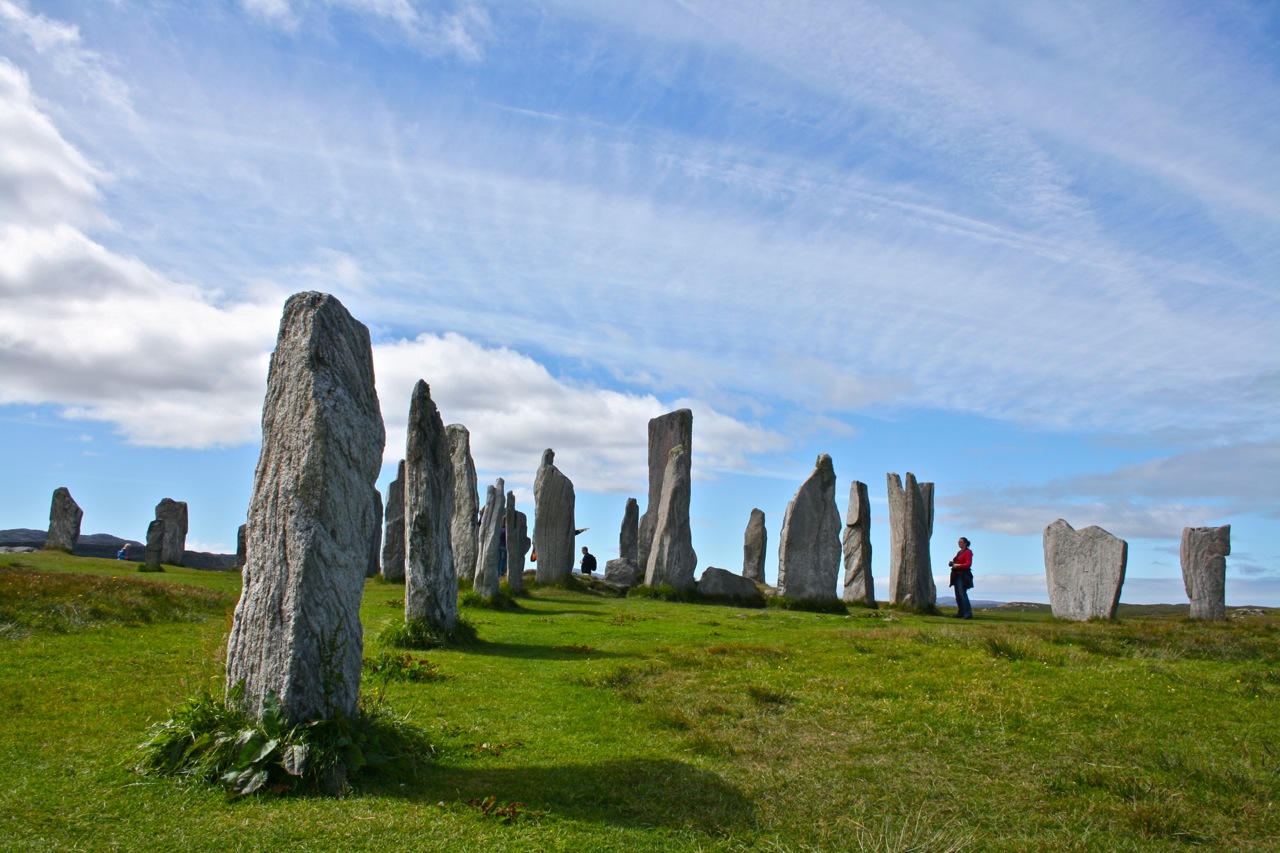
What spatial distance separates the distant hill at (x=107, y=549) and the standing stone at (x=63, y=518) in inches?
38.2

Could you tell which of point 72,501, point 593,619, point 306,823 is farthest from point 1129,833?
point 72,501

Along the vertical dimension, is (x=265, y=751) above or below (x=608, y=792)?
above

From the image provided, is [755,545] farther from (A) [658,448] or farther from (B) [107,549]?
(B) [107,549]

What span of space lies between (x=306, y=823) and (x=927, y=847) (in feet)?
12.9

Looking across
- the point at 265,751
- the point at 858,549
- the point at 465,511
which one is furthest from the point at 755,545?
the point at 265,751

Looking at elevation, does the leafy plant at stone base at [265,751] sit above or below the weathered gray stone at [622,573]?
below

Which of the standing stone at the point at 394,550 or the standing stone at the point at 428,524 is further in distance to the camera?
the standing stone at the point at 394,550

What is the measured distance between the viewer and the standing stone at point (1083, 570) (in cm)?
2230

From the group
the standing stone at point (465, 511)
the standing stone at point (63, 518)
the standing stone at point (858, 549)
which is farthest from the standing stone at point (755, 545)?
the standing stone at point (63, 518)

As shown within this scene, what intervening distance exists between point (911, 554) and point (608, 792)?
2062 centimetres

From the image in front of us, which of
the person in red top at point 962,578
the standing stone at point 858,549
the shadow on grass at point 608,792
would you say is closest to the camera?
the shadow on grass at point 608,792

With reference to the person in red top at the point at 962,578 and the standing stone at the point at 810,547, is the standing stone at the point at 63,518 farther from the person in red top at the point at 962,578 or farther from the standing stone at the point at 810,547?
the person in red top at the point at 962,578

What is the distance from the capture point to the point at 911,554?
2628cm

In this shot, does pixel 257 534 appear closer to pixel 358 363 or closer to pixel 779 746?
pixel 358 363
